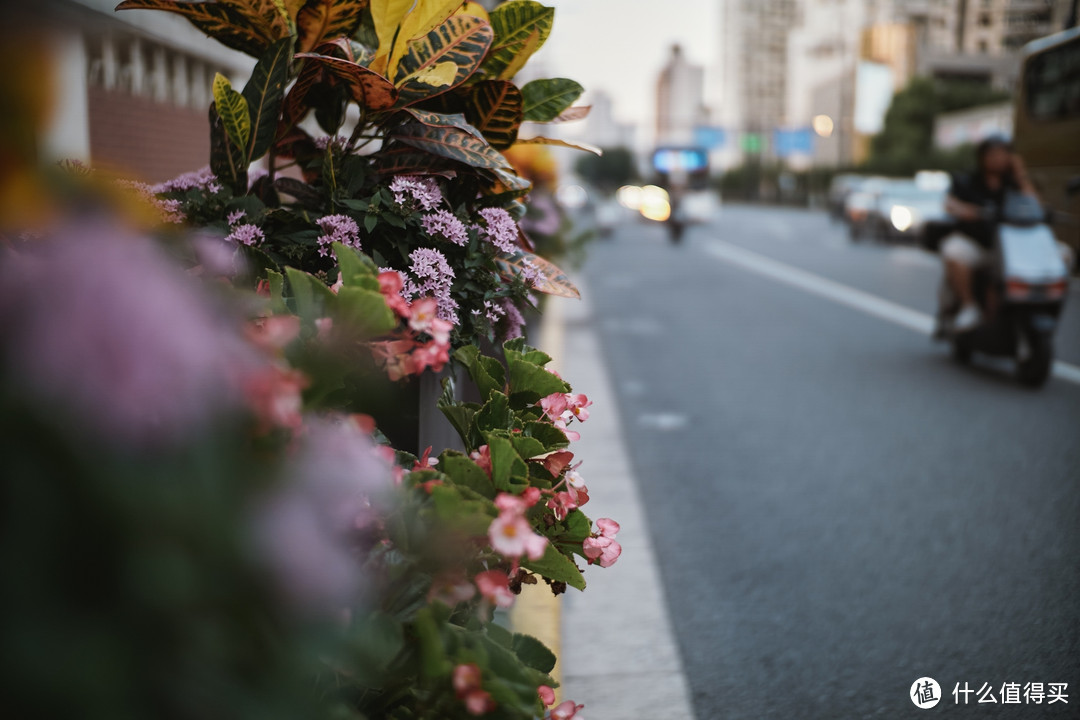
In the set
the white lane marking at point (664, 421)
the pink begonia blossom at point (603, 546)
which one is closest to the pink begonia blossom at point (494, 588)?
the pink begonia blossom at point (603, 546)

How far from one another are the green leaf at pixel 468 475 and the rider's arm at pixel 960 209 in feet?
21.9

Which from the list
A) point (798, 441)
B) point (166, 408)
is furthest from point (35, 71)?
point (798, 441)

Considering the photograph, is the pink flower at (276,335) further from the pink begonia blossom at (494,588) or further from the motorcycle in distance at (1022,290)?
the motorcycle in distance at (1022,290)

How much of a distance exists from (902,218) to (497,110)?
78.8 feet

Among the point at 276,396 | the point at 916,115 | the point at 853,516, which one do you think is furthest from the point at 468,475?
the point at 916,115

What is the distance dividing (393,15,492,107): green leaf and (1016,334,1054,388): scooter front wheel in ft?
19.8

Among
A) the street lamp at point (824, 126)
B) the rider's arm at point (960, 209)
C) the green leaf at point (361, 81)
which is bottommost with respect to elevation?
the street lamp at point (824, 126)

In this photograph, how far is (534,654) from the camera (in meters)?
1.46

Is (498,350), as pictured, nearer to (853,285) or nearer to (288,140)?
(288,140)

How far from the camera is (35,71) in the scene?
69 cm

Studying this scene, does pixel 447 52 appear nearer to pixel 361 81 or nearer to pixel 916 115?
pixel 361 81

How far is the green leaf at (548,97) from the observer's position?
7.45ft

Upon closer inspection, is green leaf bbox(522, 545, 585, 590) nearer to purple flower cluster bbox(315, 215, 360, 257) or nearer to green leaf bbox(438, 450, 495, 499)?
green leaf bbox(438, 450, 495, 499)

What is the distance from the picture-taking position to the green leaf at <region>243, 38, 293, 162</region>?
1.97 meters
